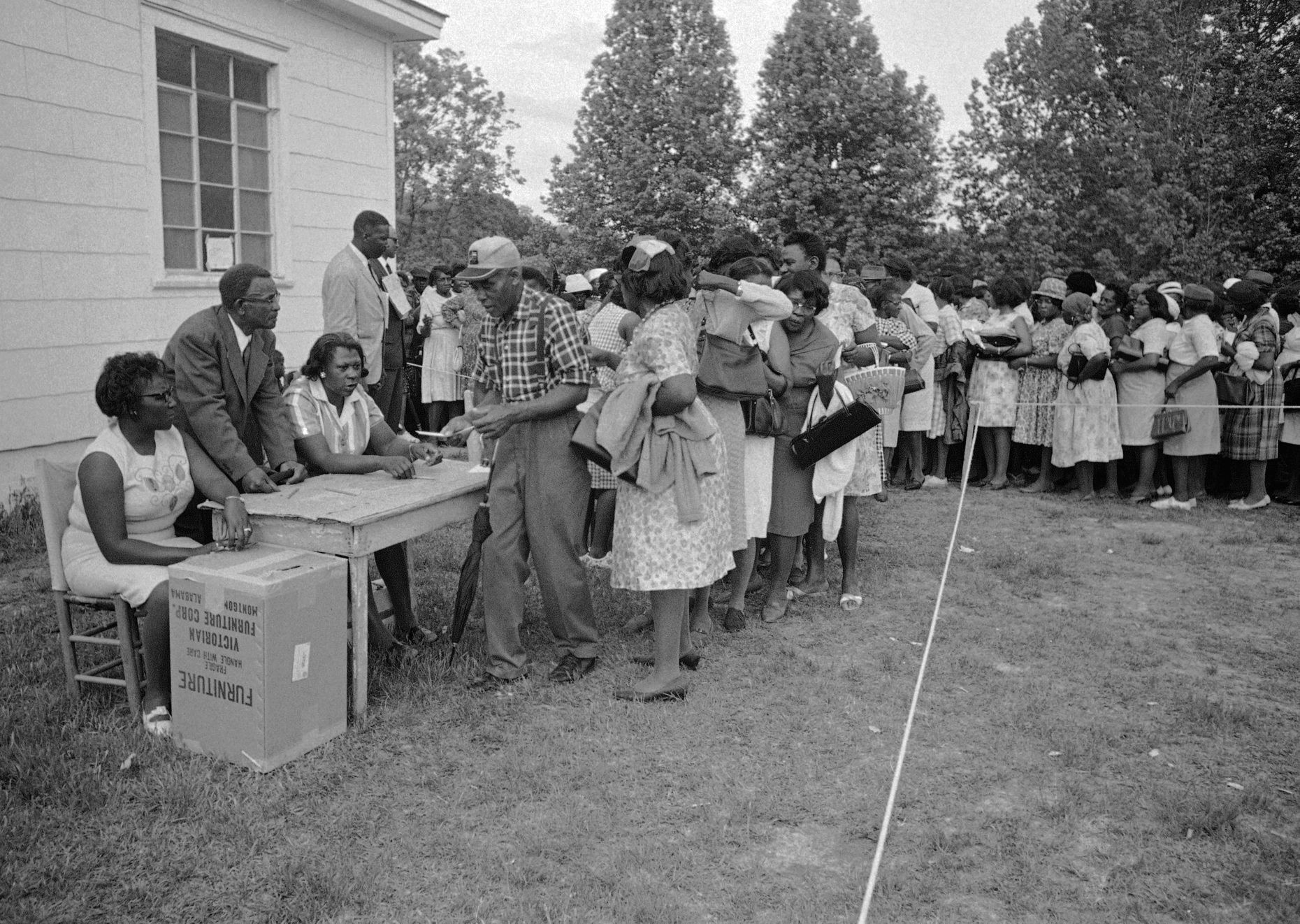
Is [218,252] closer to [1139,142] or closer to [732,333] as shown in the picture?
[732,333]

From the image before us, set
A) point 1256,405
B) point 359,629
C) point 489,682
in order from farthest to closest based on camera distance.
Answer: point 1256,405, point 489,682, point 359,629

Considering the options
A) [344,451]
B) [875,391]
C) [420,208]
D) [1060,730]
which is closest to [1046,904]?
[1060,730]

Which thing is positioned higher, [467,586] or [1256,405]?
[1256,405]

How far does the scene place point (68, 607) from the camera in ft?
14.1

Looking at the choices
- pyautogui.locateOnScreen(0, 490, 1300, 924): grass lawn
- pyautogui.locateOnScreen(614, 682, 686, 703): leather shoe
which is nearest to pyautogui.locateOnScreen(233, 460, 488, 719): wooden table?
pyautogui.locateOnScreen(0, 490, 1300, 924): grass lawn

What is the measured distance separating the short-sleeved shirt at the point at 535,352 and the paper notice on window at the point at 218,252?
4.69 meters

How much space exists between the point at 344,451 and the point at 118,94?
4.15 meters

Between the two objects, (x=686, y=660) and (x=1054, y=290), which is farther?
(x=1054, y=290)

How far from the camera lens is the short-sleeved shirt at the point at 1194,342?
8.77 meters

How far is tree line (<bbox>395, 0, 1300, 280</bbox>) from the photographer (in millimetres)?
19906

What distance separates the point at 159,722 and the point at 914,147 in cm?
2716

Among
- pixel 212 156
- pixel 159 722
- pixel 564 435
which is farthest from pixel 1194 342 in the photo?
pixel 159 722

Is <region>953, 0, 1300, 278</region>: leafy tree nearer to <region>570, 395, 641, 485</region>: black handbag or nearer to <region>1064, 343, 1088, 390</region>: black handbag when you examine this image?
<region>1064, 343, 1088, 390</region>: black handbag

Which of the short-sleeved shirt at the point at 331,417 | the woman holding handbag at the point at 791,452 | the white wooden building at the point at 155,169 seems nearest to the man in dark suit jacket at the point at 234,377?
the short-sleeved shirt at the point at 331,417
